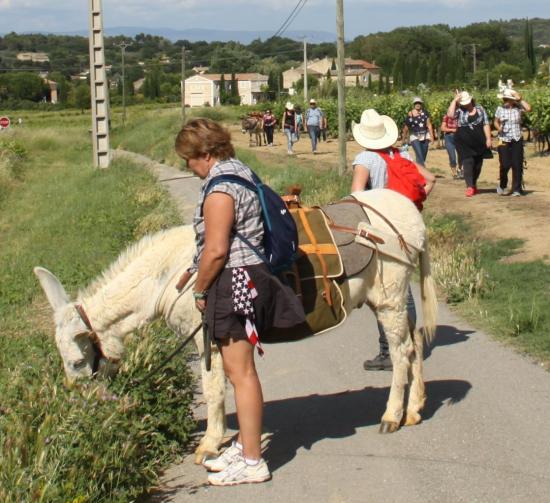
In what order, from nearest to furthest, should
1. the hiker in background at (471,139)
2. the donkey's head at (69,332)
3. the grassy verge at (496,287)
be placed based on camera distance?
the donkey's head at (69,332), the grassy verge at (496,287), the hiker in background at (471,139)

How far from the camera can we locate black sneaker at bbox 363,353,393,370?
801cm

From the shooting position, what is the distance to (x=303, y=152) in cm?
3878

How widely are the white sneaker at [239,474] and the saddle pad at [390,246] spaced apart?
1.57m

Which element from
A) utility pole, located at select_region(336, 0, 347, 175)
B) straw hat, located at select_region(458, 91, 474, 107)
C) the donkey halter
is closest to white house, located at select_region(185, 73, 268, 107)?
utility pole, located at select_region(336, 0, 347, 175)

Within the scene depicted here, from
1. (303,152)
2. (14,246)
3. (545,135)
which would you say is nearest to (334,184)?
(14,246)

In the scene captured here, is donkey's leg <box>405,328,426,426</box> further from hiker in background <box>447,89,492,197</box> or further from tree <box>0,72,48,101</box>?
tree <box>0,72,48,101</box>

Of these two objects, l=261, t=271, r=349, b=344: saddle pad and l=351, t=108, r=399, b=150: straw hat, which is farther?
l=351, t=108, r=399, b=150: straw hat

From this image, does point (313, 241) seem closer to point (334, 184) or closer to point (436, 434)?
point (436, 434)

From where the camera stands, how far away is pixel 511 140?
17.7m

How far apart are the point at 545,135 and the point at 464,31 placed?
157362 mm

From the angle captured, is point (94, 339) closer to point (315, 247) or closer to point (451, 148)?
point (315, 247)

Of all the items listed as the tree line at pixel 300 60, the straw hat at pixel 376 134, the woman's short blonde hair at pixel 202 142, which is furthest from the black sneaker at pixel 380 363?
the tree line at pixel 300 60

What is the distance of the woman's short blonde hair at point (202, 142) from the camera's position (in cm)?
539

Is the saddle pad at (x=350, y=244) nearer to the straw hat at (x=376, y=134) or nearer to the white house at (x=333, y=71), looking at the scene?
the straw hat at (x=376, y=134)
